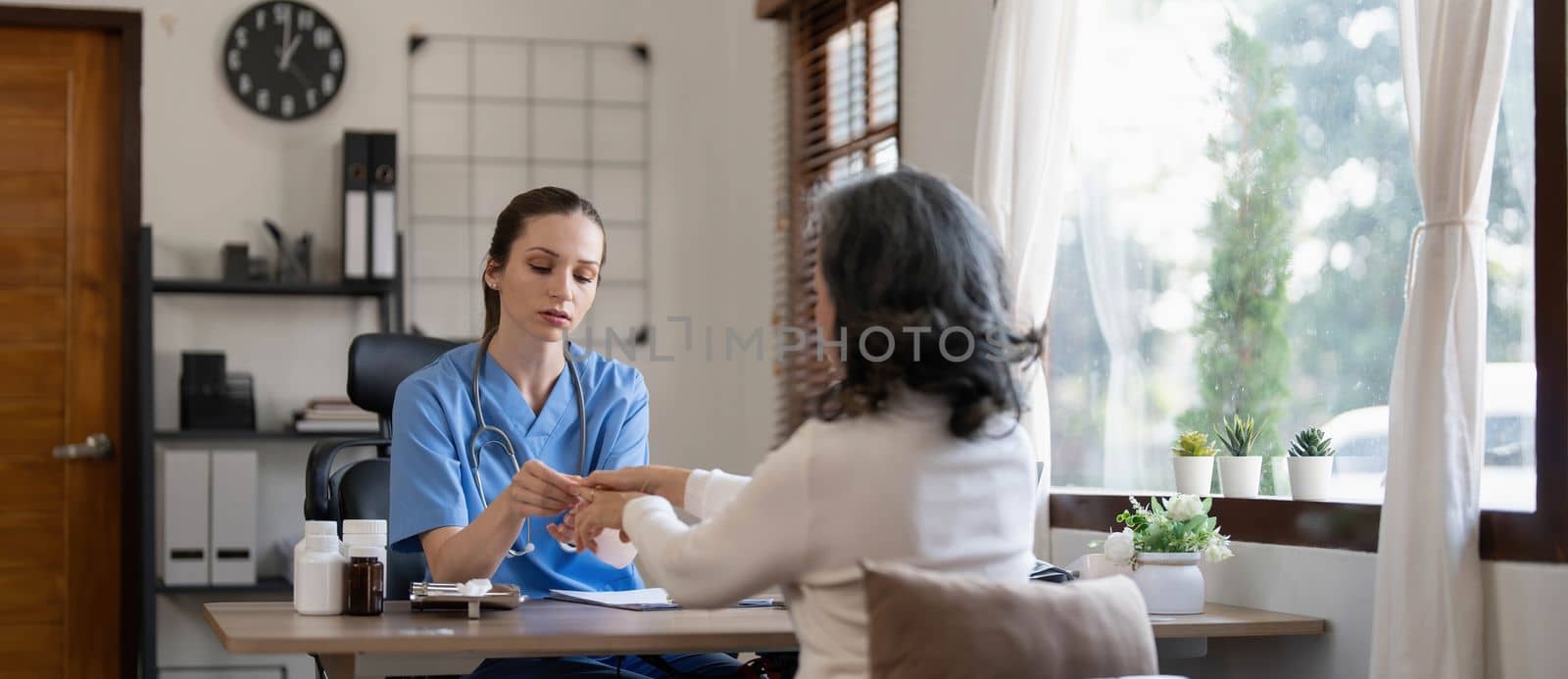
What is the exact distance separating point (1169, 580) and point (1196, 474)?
1.44 ft

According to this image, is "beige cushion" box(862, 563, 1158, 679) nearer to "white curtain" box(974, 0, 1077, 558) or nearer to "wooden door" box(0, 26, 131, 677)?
"white curtain" box(974, 0, 1077, 558)

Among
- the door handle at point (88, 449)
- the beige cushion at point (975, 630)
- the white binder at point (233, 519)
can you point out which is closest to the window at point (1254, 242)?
the beige cushion at point (975, 630)

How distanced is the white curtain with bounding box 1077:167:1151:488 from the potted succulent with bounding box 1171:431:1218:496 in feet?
0.94

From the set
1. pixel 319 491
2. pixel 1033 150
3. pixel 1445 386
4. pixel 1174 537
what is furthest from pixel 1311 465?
pixel 319 491

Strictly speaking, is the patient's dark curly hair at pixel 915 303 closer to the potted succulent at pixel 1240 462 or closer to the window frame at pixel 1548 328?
the window frame at pixel 1548 328

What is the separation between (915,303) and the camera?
1.48 meters

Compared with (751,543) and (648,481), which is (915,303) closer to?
(751,543)

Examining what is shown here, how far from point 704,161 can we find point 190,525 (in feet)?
5.99

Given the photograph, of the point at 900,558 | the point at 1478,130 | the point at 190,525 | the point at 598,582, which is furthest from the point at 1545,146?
the point at 190,525

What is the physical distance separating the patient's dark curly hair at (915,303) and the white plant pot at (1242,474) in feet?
4.00

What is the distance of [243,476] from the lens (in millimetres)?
4141

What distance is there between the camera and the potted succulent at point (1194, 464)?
2.67 meters

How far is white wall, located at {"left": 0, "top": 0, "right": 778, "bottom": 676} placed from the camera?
4344mm

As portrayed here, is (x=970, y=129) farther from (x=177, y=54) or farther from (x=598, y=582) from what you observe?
(x=177, y=54)
